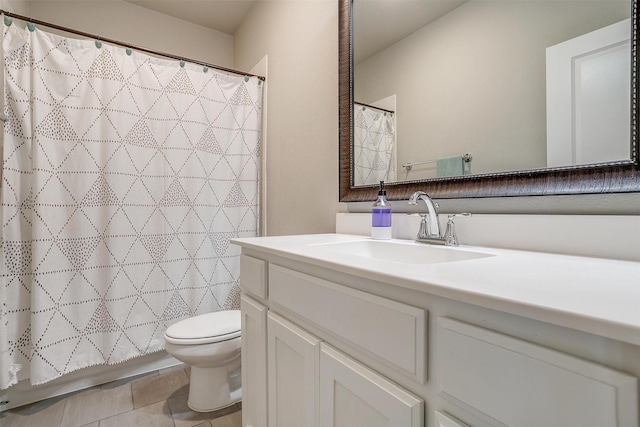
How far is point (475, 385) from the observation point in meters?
0.44

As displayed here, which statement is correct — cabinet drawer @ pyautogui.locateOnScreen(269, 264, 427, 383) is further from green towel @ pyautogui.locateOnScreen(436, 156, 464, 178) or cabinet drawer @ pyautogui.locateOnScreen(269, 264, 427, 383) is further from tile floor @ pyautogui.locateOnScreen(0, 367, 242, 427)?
tile floor @ pyautogui.locateOnScreen(0, 367, 242, 427)

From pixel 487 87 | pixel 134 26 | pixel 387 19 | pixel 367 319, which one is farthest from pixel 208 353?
pixel 134 26

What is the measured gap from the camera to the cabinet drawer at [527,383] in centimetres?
33

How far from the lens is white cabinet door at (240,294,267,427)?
994 millimetres

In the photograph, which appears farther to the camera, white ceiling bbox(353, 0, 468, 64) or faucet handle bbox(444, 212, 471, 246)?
white ceiling bbox(353, 0, 468, 64)

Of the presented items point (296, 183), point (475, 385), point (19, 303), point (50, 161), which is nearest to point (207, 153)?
point (296, 183)

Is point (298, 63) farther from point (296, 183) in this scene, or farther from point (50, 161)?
point (50, 161)

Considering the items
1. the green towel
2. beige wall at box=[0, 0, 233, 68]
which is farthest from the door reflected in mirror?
beige wall at box=[0, 0, 233, 68]

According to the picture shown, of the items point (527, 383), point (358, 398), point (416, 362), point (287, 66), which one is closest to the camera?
point (527, 383)

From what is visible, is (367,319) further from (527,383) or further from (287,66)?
(287,66)

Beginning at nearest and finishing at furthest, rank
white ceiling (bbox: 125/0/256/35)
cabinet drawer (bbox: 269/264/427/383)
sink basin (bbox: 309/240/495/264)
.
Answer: cabinet drawer (bbox: 269/264/427/383) → sink basin (bbox: 309/240/495/264) → white ceiling (bbox: 125/0/256/35)

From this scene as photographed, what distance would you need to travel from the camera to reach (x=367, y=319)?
2.00 ft

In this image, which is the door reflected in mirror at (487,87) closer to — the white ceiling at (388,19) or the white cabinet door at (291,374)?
the white ceiling at (388,19)

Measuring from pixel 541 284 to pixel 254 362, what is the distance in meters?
0.94
